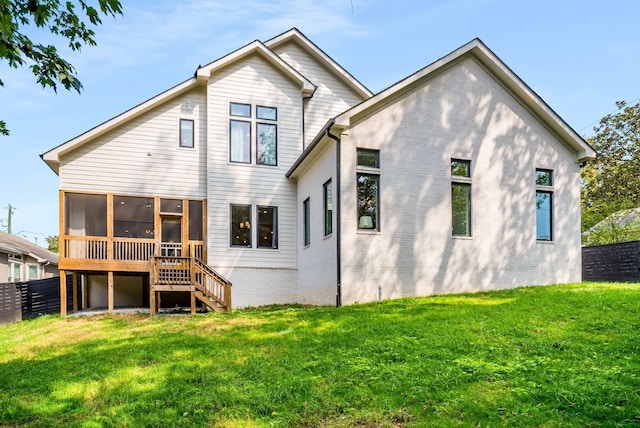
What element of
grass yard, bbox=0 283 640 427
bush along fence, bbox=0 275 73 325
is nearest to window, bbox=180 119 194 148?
grass yard, bbox=0 283 640 427

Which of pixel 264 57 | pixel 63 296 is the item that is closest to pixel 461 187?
pixel 264 57

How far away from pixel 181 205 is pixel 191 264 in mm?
2846

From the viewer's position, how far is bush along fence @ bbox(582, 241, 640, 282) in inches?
588

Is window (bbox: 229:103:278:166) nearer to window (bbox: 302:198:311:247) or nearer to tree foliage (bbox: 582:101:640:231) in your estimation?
window (bbox: 302:198:311:247)

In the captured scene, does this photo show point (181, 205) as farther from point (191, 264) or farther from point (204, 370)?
point (204, 370)

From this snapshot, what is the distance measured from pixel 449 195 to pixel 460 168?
91 centimetres

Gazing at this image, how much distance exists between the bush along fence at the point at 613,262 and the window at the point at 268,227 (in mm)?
10782

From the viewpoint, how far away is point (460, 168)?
12.9 m

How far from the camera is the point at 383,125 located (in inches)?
481

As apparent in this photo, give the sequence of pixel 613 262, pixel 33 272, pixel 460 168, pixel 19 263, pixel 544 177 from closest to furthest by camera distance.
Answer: pixel 460 168 < pixel 544 177 < pixel 613 262 < pixel 19 263 < pixel 33 272

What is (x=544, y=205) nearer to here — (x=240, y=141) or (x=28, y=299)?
(x=240, y=141)

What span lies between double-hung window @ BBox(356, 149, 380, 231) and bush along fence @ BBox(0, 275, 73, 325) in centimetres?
1177

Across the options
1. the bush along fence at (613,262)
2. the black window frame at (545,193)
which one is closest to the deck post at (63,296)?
the black window frame at (545,193)

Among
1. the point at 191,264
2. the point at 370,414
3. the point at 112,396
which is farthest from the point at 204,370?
the point at 191,264
